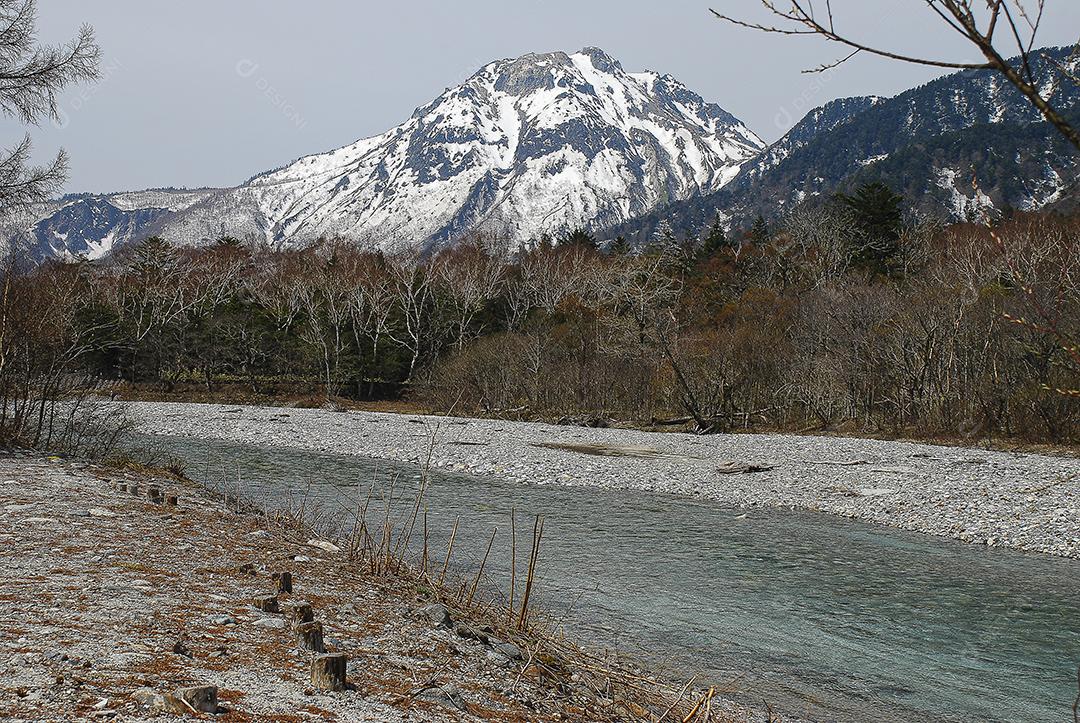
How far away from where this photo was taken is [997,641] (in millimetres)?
8375

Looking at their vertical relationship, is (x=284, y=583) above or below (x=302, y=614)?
below

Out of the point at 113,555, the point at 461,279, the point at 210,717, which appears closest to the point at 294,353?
the point at 461,279

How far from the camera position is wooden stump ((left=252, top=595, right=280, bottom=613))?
222 inches

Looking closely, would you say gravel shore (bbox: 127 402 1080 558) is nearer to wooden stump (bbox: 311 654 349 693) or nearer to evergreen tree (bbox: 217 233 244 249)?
wooden stump (bbox: 311 654 349 693)

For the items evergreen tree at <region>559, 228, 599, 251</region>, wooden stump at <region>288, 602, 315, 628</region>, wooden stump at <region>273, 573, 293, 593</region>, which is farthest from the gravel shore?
evergreen tree at <region>559, 228, 599, 251</region>

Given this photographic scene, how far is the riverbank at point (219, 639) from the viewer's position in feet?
12.8

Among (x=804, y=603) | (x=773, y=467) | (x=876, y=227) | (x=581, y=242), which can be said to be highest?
(x=581, y=242)

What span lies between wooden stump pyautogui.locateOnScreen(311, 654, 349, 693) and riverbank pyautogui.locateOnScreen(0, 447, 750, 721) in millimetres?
52

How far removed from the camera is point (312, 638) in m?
4.79

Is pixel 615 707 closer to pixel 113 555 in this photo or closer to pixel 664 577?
pixel 113 555

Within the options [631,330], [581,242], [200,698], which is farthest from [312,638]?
[581,242]

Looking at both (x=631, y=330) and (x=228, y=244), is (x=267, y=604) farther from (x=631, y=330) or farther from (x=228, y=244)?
(x=228, y=244)

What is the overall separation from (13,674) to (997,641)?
863cm

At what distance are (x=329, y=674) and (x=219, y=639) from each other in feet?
3.43
